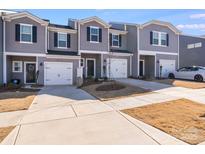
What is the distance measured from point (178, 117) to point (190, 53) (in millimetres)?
25929

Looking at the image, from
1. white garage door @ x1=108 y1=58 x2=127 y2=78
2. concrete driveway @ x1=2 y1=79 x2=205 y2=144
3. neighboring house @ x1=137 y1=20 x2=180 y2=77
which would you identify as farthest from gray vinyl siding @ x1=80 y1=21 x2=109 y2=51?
concrete driveway @ x1=2 y1=79 x2=205 y2=144

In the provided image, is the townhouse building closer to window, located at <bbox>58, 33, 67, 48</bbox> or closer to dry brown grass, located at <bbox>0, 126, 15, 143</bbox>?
window, located at <bbox>58, 33, 67, 48</bbox>

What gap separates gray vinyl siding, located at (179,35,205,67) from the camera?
108 feet

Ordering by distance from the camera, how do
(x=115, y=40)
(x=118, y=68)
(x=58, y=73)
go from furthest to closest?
(x=115, y=40)
(x=118, y=68)
(x=58, y=73)

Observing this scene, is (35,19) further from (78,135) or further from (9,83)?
(78,135)

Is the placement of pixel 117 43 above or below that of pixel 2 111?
above

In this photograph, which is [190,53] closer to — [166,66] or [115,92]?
[166,66]

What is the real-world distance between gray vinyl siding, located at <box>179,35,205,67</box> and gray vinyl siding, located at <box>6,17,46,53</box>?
57.1 feet

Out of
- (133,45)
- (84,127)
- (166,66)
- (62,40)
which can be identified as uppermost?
(62,40)

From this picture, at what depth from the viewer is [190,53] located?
33.7m

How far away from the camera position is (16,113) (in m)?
11.6

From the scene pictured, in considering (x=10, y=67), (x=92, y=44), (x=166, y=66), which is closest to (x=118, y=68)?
(x=92, y=44)

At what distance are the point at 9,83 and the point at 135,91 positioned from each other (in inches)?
431
